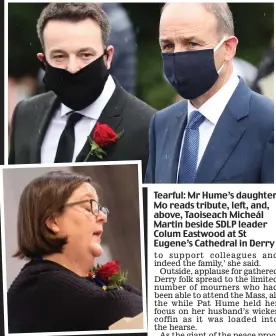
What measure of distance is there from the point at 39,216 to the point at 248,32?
5.01 ft

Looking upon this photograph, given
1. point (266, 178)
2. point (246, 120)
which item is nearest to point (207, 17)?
point (246, 120)

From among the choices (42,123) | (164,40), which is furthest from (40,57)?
(164,40)

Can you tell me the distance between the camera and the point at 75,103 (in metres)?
5.34

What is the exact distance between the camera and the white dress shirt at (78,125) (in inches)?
210

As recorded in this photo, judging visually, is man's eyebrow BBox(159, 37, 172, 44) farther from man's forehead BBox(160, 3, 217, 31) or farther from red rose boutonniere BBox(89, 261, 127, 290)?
red rose boutonniere BBox(89, 261, 127, 290)

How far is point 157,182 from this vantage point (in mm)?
5348

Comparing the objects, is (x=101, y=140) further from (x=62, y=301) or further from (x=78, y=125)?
(x=62, y=301)

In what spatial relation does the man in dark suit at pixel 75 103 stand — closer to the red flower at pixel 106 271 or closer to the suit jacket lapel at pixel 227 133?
the suit jacket lapel at pixel 227 133

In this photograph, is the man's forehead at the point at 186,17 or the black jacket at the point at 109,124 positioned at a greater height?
the man's forehead at the point at 186,17

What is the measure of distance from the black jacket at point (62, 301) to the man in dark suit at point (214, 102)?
0.75 metres

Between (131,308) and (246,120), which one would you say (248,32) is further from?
(131,308)

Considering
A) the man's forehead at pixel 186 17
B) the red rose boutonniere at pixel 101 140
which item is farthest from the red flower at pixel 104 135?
the man's forehead at pixel 186 17

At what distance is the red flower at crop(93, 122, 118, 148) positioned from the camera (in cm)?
530

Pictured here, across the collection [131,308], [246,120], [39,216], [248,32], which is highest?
[248,32]
